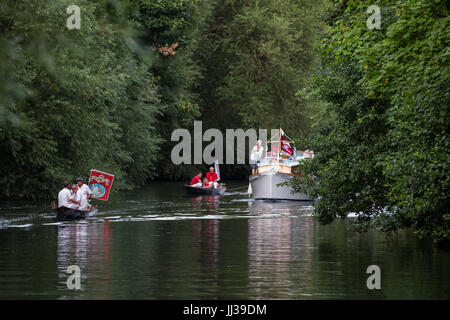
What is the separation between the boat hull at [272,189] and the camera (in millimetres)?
49531

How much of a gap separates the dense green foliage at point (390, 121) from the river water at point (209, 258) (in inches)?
46.4

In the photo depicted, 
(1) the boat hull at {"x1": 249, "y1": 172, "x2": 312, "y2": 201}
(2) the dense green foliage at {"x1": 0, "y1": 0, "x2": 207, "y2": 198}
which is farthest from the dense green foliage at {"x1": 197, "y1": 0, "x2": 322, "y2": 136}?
(1) the boat hull at {"x1": 249, "y1": 172, "x2": 312, "y2": 201}

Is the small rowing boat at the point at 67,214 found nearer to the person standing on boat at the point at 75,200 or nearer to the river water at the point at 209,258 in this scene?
the person standing on boat at the point at 75,200

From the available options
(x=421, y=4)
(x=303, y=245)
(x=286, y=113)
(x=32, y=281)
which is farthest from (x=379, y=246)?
(x=286, y=113)

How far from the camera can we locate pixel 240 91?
68.8 metres

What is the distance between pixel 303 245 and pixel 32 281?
A: 9196mm

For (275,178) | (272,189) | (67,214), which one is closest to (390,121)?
(67,214)

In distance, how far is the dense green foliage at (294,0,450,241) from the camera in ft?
62.7

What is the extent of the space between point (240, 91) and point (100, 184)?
3082 cm

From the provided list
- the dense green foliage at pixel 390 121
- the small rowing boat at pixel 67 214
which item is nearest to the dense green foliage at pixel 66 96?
the small rowing boat at pixel 67 214

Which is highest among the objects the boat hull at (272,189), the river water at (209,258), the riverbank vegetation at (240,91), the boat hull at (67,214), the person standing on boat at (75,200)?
the riverbank vegetation at (240,91)

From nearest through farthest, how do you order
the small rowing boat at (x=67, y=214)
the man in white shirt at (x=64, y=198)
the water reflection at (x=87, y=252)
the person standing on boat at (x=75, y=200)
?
1. the water reflection at (x=87, y=252)
2. the small rowing boat at (x=67, y=214)
3. the man in white shirt at (x=64, y=198)
4. the person standing on boat at (x=75, y=200)

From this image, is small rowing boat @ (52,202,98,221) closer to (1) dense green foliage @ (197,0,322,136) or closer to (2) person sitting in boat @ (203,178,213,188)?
(2) person sitting in boat @ (203,178,213,188)

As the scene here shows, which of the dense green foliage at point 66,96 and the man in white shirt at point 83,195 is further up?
the dense green foliage at point 66,96
